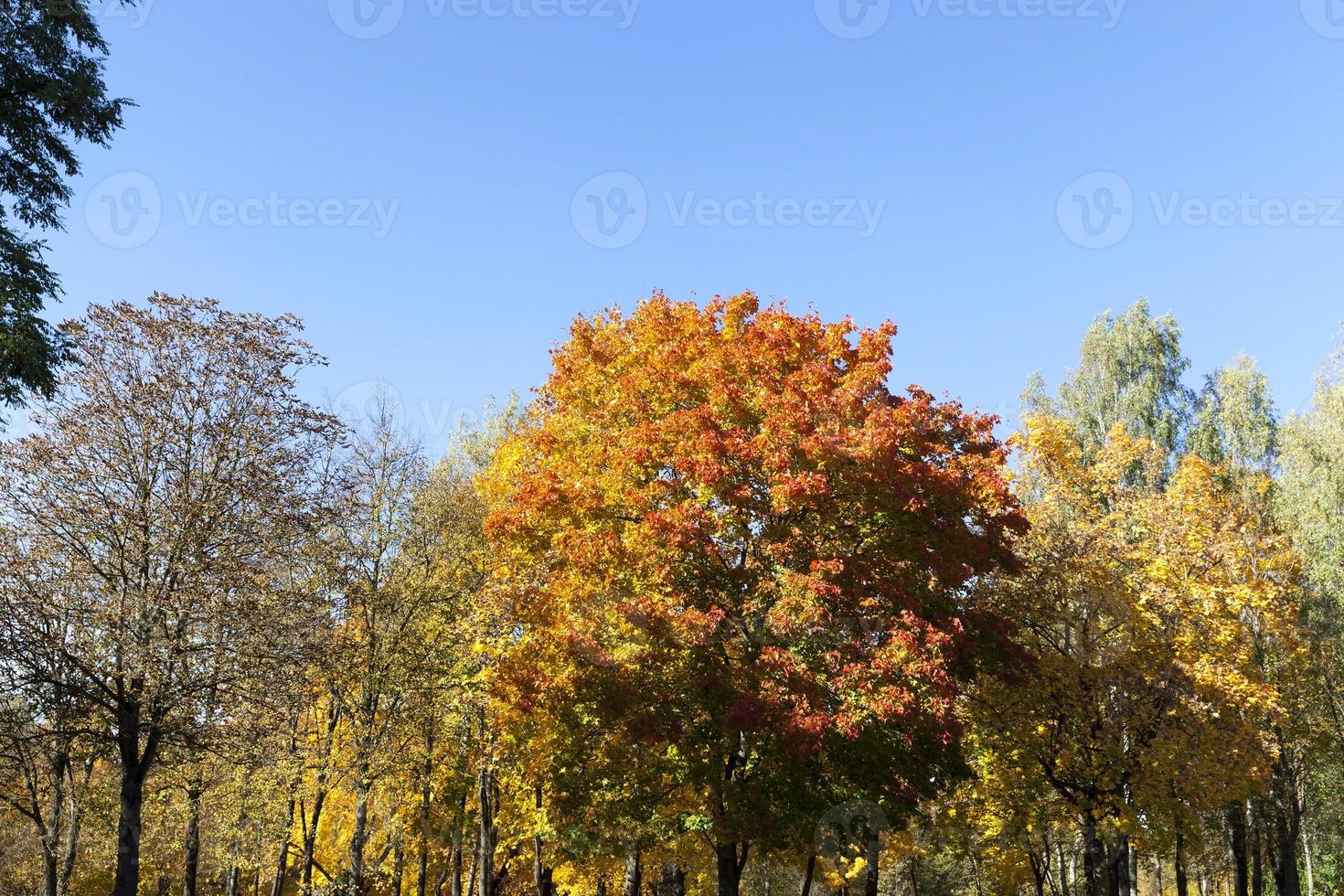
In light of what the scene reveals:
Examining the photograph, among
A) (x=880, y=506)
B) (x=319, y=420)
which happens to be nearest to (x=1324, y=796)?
(x=880, y=506)

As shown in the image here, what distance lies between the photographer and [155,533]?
17.5 meters

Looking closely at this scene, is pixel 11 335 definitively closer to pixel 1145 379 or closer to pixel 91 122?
pixel 91 122

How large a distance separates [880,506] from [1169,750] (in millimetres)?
8190

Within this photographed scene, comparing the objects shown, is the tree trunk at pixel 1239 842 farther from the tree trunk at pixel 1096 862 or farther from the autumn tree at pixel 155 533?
the autumn tree at pixel 155 533

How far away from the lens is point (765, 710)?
1541 centimetres

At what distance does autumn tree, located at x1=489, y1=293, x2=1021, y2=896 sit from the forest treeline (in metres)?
0.09

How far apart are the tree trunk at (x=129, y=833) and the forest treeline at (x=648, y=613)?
87 millimetres

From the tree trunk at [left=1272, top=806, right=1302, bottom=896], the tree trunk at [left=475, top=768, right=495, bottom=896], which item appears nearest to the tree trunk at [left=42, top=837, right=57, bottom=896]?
the tree trunk at [left=475, top=768, right=495, bottom=896]

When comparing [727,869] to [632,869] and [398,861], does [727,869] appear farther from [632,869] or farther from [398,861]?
[398,861]

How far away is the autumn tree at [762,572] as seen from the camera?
15906 mm

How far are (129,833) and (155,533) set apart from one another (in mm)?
5727

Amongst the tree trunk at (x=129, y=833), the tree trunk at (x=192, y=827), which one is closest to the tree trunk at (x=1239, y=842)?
the tree trunk at (x=129, y=833)

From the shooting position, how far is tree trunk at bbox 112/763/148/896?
16.6m

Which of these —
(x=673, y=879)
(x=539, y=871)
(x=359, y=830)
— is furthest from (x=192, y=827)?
(x=673, y=879)
